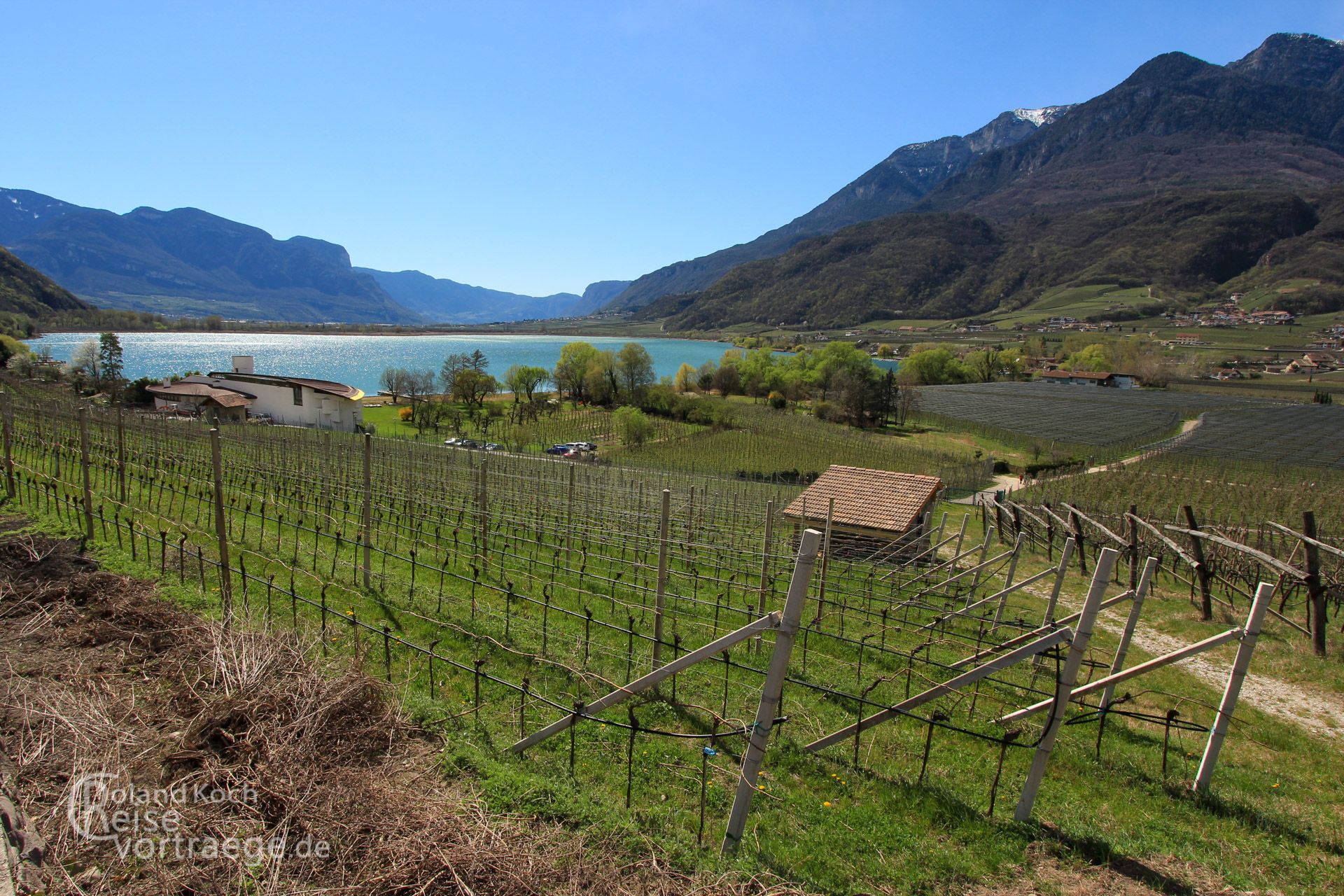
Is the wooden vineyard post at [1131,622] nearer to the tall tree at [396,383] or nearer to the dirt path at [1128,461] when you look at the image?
the dirt path at [1128,461]

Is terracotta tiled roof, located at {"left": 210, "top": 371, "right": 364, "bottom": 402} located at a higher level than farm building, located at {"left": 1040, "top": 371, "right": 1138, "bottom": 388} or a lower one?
lower

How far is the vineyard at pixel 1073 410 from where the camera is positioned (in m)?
49.3

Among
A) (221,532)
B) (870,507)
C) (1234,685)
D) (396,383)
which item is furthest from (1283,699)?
(396,383)

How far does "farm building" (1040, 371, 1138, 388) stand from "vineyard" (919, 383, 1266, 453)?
609 centimetres

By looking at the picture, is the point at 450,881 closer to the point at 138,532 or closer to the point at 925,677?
the point at 925,677

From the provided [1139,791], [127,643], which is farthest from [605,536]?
[1139,791]

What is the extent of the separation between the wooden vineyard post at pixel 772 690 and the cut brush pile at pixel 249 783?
12.8 inches

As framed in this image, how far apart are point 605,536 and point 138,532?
7305mm

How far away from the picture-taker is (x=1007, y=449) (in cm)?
4744

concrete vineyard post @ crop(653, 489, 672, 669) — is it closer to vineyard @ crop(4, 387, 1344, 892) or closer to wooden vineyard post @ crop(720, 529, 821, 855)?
vineyard @ crop(4, 387, 1344, 892)

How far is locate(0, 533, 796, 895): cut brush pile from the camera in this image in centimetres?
319

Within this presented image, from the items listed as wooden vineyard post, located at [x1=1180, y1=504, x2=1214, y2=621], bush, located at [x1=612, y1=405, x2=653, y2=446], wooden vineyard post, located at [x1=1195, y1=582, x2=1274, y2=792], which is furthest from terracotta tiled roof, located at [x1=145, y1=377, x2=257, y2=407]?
wooden vineyard post, located at [x1=1195, y1=582, x2=1274, y2=792]

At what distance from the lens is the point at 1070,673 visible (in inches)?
151

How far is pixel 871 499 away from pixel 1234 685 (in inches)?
496
